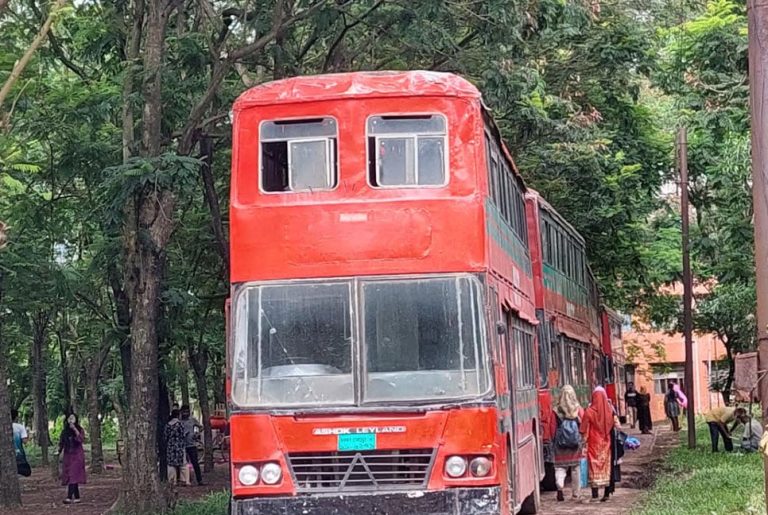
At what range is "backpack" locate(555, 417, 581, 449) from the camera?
16656 millimetres

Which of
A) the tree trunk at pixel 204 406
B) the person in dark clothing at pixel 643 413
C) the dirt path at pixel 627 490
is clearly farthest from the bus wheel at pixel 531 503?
the person in dark clothing at pixel 643 413

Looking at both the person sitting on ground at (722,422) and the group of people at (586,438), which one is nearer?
the group of people at (586,438)

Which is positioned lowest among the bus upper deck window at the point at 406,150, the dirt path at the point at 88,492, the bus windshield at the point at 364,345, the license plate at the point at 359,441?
the dirt path at the point at 88,492

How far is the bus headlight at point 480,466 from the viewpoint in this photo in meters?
10.0

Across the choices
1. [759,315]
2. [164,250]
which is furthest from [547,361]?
[759,315]

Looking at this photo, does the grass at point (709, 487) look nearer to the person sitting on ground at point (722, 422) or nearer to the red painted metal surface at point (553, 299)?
the person sitting on ground at point (722, 422)

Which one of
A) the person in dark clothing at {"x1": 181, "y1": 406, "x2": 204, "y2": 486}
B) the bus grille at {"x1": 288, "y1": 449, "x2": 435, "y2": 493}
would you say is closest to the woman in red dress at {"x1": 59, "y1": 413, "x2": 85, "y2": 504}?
the person in dark clothing at {"x1": 181, "y1": 406, "x2": 204, "y2": 486}

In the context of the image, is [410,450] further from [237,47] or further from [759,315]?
[237,47]

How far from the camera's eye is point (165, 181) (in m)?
15.6

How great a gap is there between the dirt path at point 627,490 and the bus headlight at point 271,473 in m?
7.03

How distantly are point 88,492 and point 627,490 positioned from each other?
12.9 metres

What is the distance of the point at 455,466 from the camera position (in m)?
10.0

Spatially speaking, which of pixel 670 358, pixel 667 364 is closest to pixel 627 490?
pixel 667 364

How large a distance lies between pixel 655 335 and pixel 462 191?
5688cm
